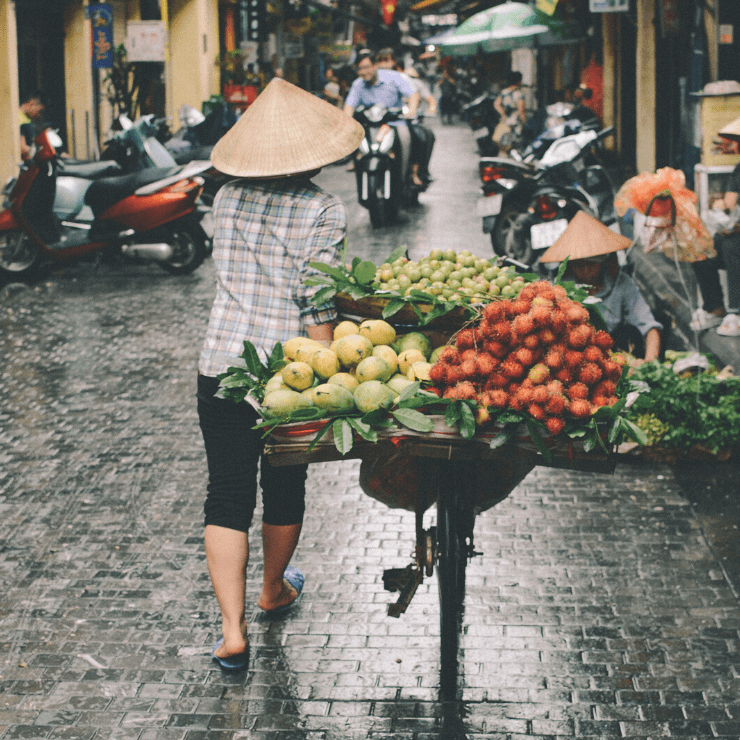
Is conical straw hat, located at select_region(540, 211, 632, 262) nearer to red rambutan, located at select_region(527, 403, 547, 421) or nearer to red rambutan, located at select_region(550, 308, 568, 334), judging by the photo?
red rambutan, located at select_region(550, 308, 568, 334)

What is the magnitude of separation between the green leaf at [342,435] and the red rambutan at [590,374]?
2.30 feet

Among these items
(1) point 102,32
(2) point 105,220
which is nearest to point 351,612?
(2) point 105,220

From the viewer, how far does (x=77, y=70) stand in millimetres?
18422

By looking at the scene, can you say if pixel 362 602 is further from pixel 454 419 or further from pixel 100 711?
pixel 454 419

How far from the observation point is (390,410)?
10.5 ft

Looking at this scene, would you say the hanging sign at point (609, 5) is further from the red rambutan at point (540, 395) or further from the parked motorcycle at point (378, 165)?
the red rambutan at point (540, 395)

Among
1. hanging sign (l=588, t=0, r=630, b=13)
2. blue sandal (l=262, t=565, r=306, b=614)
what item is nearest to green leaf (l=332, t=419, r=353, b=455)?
blue sandal (l=262, t=565, r=306, b=614)

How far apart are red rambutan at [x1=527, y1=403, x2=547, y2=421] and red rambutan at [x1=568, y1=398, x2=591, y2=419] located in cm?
8

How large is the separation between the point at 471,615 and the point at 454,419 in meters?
1.44

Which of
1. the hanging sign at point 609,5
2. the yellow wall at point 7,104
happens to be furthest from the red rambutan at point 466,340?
the hanging sign at point 609,5

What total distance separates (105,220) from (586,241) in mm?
6927

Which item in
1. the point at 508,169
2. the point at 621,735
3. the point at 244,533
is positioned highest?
the point at 508,169

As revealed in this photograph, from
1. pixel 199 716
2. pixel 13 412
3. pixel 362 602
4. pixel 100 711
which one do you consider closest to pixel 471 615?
pixel 362 602

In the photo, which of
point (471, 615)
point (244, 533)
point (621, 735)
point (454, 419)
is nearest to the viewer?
point (454, 419)
